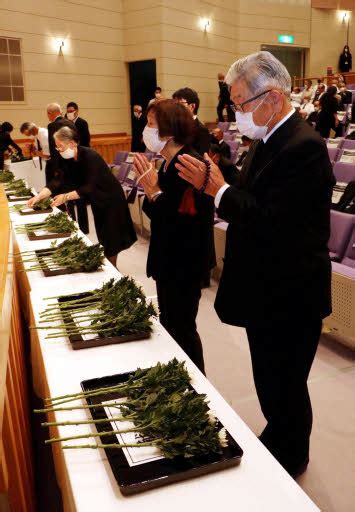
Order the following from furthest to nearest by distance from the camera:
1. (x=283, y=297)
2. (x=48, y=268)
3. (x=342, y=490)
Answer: (x=48, y=268) < (x=342, y=490) < (x=283, y=297)

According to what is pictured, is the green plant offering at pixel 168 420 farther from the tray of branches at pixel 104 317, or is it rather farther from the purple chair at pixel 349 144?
the purple chair at pixel 349 144

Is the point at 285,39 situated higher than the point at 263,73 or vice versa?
the point at 285,39

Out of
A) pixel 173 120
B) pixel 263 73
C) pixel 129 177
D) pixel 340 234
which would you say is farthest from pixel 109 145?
pixel 263 73

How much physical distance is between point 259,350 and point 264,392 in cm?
18

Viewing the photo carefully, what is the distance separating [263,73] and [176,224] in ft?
2.96

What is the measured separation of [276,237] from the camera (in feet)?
5.35

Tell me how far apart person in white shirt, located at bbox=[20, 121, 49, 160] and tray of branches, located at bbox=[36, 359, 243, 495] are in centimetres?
718

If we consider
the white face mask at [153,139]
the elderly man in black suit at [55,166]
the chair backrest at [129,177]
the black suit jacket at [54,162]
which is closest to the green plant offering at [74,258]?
the white face mask at [153,139]

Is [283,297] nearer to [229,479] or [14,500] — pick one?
[229,479]

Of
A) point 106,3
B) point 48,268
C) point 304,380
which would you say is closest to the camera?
point 304,380

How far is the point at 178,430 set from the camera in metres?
1.11

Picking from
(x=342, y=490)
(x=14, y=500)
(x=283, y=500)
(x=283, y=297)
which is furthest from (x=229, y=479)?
(x=342, y=490)

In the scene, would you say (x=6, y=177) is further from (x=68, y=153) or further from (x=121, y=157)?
(x=68, y=153)

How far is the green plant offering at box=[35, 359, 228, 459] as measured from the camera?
109 cm
